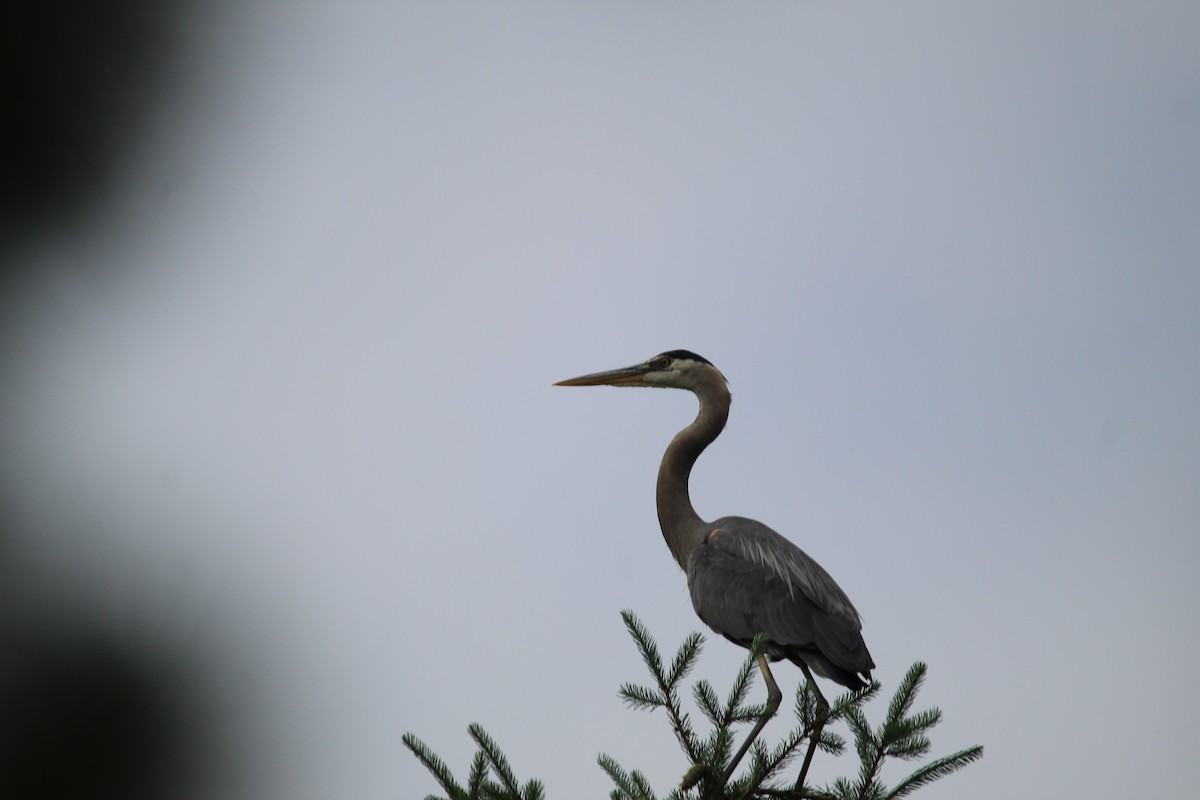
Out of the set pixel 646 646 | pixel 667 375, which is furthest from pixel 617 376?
pixel 646 646

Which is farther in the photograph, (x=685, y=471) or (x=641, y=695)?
(x=685, y=471)

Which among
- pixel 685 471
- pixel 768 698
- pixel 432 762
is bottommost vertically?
pixel 432 762

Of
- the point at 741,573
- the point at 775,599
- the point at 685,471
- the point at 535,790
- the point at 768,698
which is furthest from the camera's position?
the point at 685,471

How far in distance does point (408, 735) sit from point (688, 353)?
3830mm

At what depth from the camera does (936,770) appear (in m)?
3.55

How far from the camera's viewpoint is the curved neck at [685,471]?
6.66 meters

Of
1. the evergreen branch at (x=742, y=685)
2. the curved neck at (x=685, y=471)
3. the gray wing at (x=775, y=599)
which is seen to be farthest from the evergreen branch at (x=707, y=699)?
the curved neck at (x=685, y=471)

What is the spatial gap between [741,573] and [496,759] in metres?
2.79

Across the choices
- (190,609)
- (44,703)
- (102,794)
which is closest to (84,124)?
(44,703)

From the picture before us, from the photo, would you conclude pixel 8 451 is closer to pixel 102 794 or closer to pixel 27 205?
pixel 27 205

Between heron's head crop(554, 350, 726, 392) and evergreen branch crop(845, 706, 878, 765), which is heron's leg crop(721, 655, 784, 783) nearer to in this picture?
evergreen branch crop(845, 706, 878, 765)

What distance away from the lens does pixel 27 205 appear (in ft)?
12.9

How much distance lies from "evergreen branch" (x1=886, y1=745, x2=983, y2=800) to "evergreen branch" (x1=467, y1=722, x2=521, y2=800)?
109 cm

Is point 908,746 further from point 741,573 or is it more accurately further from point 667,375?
point 667,375
